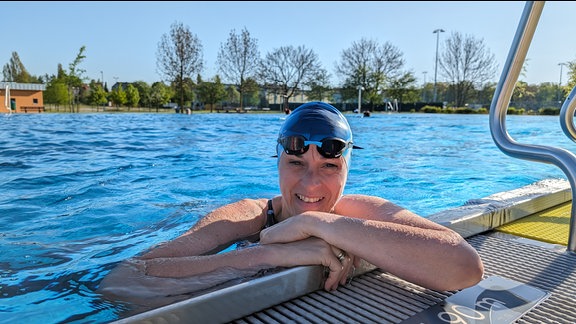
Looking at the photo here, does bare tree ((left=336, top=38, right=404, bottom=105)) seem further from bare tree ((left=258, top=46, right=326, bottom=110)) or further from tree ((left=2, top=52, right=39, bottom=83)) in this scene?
tree ((left=2, top=52, right=39, bottom=83))

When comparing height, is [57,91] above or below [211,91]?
below

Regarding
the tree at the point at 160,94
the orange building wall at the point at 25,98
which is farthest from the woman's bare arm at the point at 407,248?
the tree at the point at 160,94

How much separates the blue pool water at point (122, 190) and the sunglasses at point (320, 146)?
3.36 ft

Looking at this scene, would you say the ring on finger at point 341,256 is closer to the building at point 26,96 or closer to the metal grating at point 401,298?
the metal grating at point 401,298

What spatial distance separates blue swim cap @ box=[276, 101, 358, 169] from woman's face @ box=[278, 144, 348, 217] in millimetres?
80

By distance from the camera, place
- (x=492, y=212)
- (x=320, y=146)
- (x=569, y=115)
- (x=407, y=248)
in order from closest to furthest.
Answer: (x=407, y=248) → (x=320, y=146) → (x=569, y=115) → (x=492, y=212)

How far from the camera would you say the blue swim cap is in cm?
193

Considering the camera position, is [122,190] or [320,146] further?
[122,190]

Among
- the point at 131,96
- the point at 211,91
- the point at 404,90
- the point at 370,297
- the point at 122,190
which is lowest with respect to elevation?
the point at 122,190

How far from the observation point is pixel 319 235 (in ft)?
4.81

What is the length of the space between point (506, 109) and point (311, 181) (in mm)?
924

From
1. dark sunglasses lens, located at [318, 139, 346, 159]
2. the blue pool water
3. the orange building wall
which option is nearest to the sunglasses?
dark sunglasses lens, located at [318, 139, 346, 159]

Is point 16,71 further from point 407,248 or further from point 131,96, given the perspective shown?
point 407,248

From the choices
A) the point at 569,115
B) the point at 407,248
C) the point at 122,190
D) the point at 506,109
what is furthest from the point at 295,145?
the point at 122,190
